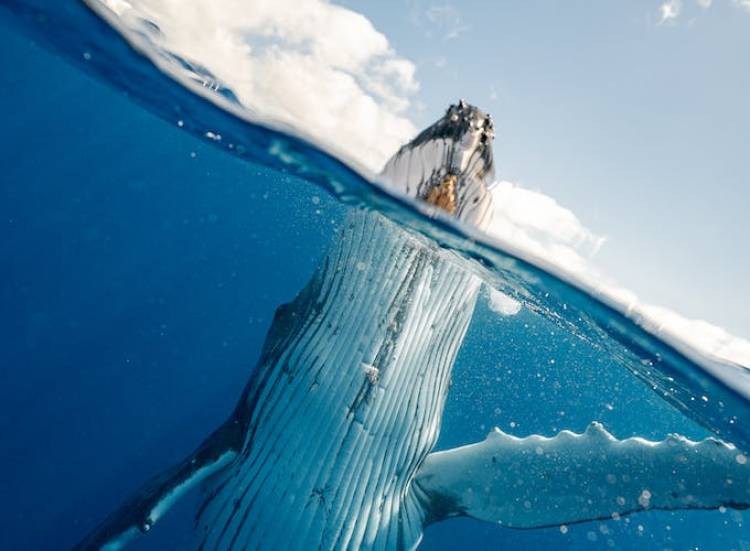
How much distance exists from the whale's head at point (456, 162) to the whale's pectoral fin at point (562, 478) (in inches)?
88.7

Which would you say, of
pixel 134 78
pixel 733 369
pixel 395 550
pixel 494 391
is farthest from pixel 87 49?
pixel 494 391

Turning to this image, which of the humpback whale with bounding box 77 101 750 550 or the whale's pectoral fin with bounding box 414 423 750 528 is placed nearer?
the humpback whale with bounding box 77 101 750 550

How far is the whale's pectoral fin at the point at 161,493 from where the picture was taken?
336cm

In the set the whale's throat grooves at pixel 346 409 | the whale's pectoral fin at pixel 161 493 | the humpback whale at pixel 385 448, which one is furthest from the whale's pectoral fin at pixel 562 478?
the whale's pectoral fin at pixel 161 493

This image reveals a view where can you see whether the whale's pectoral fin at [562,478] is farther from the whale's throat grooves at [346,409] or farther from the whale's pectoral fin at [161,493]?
the whale's pectoral fin at [161,493]

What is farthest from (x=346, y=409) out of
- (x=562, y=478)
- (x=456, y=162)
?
(x=562, y=478)

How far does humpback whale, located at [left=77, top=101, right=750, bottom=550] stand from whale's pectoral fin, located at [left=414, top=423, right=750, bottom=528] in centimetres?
1

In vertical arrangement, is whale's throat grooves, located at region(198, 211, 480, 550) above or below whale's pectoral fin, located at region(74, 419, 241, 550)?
above

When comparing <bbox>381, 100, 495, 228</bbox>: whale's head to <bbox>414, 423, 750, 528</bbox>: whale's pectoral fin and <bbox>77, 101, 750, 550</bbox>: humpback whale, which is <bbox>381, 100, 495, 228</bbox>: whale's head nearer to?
<bbox>77, 101, 750, 550</bbox>: humpback whale

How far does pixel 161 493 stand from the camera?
3508 millimetres

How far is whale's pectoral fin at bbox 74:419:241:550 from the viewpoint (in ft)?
11.0

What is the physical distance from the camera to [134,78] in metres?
8.06

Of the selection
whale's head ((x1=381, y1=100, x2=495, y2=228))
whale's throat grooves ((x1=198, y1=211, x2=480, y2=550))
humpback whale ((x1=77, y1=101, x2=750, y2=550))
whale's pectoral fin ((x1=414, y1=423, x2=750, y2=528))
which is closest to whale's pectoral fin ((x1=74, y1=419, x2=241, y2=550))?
humpback whale ((x1=77, y1=101, x2=750, y2=550))

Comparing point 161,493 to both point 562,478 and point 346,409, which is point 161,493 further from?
point 562,478
